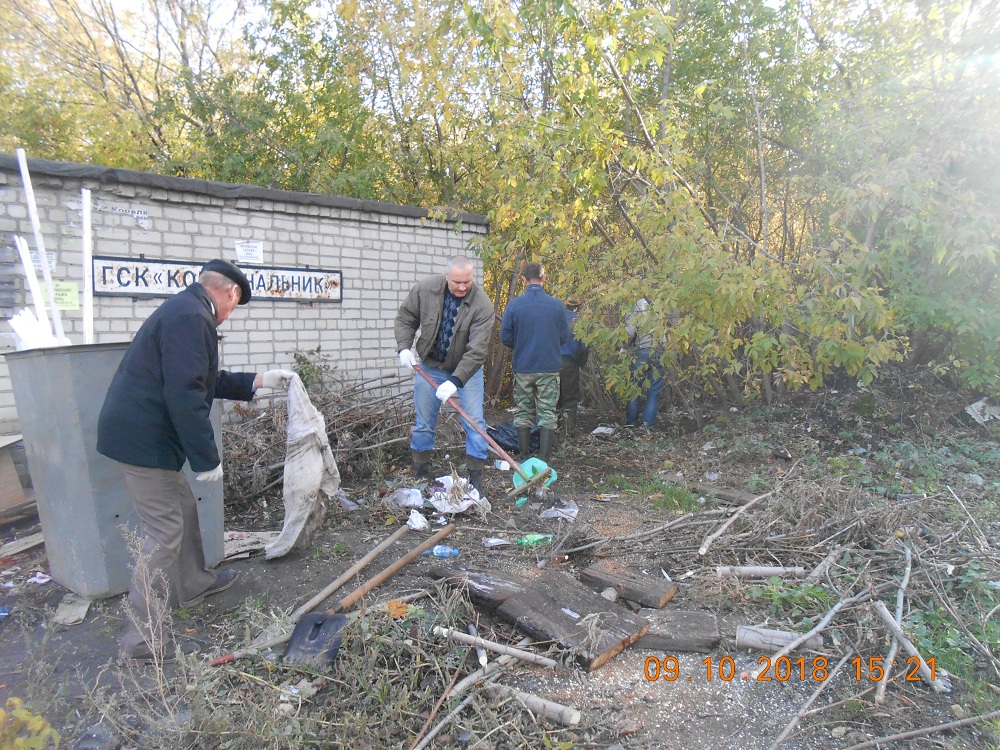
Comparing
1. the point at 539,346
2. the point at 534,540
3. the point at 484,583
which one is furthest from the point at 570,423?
the point at 484,583

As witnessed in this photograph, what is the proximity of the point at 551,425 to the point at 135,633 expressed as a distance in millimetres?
3989

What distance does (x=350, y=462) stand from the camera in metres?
5.72

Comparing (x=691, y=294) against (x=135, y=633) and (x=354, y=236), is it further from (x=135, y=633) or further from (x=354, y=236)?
(x=135, y=633)

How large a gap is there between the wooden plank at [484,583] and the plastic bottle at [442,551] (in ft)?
1.32

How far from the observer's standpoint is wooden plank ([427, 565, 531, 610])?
10.6 ft

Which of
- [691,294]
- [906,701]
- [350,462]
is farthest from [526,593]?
[691,294]

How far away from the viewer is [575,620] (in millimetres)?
3096

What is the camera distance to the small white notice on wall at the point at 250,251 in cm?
623

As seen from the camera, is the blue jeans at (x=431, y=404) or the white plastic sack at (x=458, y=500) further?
the blue jeans at (x=431, y=404)

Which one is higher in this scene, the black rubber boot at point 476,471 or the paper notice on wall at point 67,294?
the paper notice on wall at point 67,294

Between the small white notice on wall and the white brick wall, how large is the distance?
2.3 inches

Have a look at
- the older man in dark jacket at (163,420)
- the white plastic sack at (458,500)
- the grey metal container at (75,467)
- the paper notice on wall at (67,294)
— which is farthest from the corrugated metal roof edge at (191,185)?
the white plastic sack at (458,500)

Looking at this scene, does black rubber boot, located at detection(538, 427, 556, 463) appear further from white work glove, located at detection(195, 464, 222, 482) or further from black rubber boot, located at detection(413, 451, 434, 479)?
white work glove, located at detection(195, 464, 222, 482)

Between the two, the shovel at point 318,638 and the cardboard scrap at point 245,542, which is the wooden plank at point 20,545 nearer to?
the cardboard scrap at point 245,542
